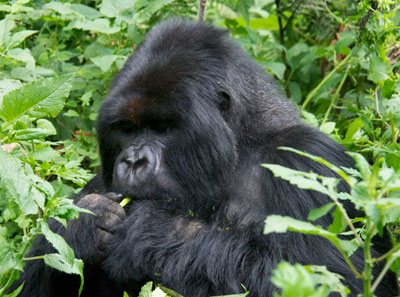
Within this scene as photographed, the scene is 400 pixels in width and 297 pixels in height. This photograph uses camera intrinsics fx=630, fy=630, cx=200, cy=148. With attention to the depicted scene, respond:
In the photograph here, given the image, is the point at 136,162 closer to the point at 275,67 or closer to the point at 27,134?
the point at 27,134

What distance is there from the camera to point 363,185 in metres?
1.66

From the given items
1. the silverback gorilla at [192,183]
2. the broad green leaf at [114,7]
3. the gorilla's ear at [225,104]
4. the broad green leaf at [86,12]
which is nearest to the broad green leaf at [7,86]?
the silverback gorilla at [192,183]

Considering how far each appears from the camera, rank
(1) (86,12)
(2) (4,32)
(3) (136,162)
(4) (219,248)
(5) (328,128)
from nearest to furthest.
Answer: (4) (219,248)
(3) (136,162)
(2) (4,32)
(5) (328,128)
(1) (86,12)

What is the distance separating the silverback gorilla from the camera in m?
2.83

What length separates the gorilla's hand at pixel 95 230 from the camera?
3076 mm

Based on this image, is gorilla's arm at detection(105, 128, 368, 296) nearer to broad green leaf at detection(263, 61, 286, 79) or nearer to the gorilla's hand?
the gorilla's hand

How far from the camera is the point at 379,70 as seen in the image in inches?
138

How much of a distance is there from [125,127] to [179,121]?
34 centimetres

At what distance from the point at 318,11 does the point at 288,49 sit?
43cm

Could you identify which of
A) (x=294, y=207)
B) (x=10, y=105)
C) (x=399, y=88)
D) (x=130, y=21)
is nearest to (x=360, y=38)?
(x=399, y=88)

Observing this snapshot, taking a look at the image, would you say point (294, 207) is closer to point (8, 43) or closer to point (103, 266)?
point (103, 266)

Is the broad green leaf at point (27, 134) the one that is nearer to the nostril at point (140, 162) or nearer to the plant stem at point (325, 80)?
the nostril at point (140, 162)

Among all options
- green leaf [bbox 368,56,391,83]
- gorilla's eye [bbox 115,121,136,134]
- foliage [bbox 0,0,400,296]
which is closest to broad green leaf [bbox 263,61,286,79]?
foliage [bbox 0,0,400,296]

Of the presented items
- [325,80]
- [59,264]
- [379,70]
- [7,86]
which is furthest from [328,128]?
[59,264]
